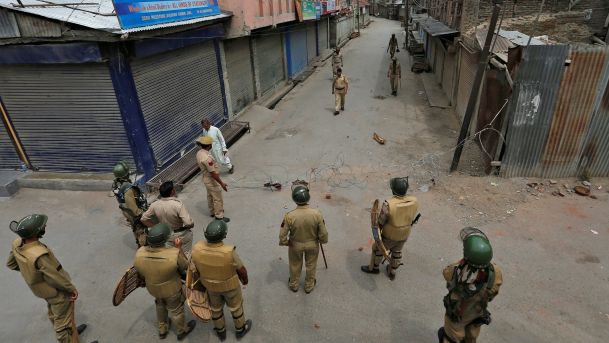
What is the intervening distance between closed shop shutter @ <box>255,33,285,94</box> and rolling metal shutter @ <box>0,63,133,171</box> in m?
8.01

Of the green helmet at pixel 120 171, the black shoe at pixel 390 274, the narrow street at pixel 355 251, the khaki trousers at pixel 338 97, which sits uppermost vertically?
the green helmet at pixel 120 171

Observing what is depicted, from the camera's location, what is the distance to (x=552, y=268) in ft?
17.3

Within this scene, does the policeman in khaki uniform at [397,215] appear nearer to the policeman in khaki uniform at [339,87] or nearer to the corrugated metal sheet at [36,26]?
the corrugated metal sheet at [36,26]

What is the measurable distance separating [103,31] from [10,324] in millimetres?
4684

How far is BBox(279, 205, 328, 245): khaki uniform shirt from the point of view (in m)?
4.39

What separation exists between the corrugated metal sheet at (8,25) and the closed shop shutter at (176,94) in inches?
77.7

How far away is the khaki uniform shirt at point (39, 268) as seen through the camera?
364 cm

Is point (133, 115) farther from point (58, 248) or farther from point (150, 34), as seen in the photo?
point (58, 248)

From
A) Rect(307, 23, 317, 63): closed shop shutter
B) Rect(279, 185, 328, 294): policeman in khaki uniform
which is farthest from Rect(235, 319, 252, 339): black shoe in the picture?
Rect(307, 23, 317, 63): closed shop shutter

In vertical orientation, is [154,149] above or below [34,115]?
below

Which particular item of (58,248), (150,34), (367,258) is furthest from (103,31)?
(367,258)

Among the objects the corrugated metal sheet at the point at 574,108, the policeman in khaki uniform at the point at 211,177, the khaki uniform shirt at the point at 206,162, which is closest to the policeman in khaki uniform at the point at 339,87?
the corrugated metal sheet at the point at 574,108

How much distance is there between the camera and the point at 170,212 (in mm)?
4754

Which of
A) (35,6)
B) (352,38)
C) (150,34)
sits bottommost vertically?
(352,38)
